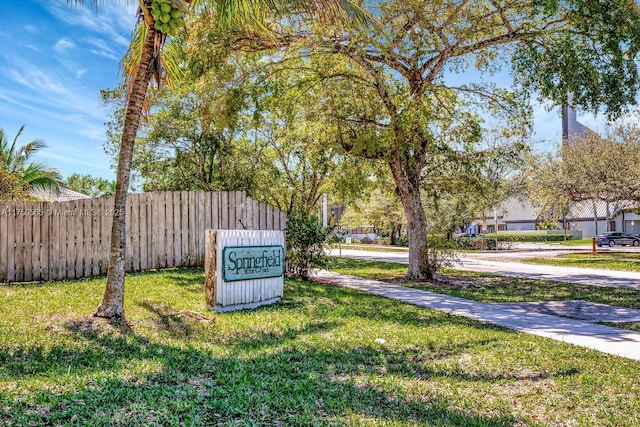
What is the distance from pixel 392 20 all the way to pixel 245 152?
9211mm

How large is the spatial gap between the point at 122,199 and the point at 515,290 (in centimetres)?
953

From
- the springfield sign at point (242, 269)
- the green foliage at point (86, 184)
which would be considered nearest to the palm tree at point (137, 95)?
the springfield sign at point (242, 269)

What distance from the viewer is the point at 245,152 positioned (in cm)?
1900

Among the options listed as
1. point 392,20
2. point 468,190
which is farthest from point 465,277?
point 392,20

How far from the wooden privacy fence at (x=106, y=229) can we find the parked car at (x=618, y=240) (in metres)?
35.8

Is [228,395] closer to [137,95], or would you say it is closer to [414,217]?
[137,95]

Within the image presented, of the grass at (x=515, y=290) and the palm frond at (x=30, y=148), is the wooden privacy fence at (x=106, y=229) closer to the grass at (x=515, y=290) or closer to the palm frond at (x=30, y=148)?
the grass at (x=515, y=290)

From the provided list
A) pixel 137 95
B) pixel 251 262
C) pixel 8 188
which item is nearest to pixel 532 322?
pixel 251 262

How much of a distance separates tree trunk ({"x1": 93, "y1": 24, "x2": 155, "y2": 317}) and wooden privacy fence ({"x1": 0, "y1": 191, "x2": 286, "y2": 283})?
4.91m

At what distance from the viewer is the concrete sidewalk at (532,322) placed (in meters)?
6.21

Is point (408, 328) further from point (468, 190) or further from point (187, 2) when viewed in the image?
point (468, 190)

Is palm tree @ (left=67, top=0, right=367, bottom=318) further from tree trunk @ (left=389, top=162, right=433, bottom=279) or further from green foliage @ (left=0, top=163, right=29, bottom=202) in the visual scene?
green foliage @ (left=0, top=163, right=29, bottom=202)

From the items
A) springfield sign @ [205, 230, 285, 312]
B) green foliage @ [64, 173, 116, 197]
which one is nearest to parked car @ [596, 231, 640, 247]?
springfield sign @ [205, 230, 285, 312]

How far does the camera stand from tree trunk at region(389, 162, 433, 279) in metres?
13.4
